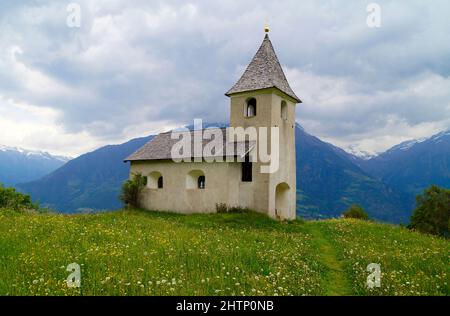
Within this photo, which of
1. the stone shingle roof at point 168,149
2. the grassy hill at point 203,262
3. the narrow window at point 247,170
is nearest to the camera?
the grassy hill at point 203,262

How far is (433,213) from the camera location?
46125mm

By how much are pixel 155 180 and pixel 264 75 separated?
1431cm

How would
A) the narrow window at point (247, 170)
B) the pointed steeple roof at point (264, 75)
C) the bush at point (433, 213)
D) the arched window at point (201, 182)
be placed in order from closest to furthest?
the narrow window at point (247, 170) < the pointed steeple roof at point (264, 75) < the arched window at point (201, 182) < the bush at point (433, 213)

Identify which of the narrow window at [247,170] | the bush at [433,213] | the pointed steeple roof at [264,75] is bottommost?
the bush at [433,213]

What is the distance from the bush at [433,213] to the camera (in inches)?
1780

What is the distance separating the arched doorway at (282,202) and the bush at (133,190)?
506 inches

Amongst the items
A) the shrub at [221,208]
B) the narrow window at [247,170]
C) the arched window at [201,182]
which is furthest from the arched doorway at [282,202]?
the arched window at [201,182]

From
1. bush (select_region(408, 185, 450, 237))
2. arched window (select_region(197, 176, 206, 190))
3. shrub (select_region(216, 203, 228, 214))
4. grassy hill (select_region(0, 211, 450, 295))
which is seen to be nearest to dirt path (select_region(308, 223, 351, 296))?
grassy hill (select_region(0, 211, 450, 295))

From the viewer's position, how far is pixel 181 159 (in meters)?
29.3

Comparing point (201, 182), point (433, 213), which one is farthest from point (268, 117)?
point (433, 213)

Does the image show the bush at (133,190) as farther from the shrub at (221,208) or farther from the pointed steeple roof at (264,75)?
the pointed steeple roof at (264,75)

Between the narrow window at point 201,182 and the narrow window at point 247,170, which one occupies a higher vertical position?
the narrow window at point 247,170
